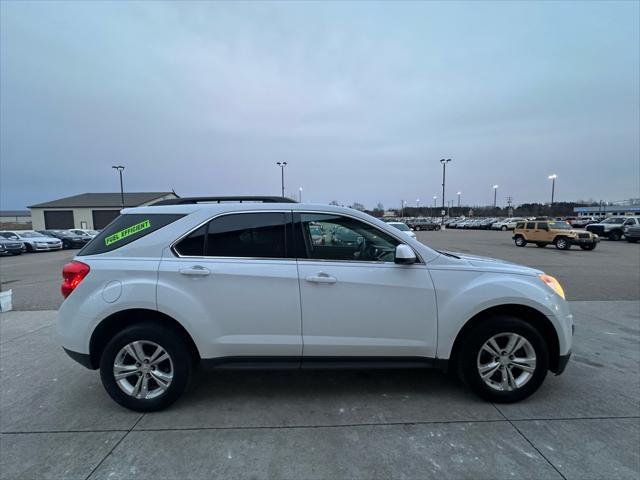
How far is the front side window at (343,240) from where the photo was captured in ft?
9.41

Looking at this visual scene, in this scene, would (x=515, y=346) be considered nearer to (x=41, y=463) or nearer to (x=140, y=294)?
(x=140, y=294)

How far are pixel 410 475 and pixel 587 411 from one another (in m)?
1.87

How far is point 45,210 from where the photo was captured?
44.2 m

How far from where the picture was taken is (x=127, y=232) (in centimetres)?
285

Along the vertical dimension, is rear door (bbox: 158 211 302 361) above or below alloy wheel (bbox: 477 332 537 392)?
above

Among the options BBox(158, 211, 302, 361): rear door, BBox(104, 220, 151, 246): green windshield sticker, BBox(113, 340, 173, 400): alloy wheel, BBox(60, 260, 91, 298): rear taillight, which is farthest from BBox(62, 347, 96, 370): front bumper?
BBox(104, 220, 151, 246): green windshield sticker

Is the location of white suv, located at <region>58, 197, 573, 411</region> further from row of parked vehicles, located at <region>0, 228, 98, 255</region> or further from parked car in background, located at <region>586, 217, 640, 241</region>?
parked car in background, located at <region>586, 217, 640, 241</region>

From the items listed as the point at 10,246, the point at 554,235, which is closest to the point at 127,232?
the point at 554,235

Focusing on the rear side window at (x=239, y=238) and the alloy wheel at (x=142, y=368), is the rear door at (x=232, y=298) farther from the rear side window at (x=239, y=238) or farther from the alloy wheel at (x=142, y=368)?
the alloy wheel at (x=142, y=368)

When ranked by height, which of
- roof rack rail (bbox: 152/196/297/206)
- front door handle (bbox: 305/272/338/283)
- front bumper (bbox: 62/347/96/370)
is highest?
roof rack rail (bbox: 152/196/297/206)

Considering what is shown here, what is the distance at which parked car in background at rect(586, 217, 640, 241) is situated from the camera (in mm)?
24141

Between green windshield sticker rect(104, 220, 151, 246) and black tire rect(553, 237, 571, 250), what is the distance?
2140cm

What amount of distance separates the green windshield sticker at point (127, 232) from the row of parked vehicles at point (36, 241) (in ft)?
51.6

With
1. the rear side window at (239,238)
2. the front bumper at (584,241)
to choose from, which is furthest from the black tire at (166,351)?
the front bumper at (584,241)
